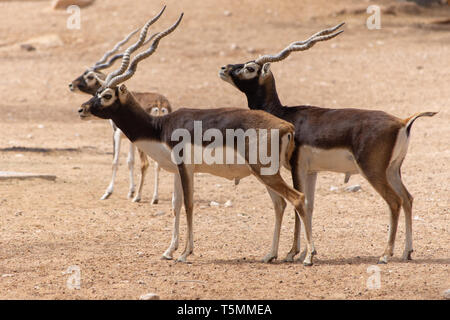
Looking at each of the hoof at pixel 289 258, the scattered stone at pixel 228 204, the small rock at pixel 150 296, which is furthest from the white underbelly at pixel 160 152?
the scattered stone at pixel 228 204

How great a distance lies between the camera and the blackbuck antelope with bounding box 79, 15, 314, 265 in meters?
6.72

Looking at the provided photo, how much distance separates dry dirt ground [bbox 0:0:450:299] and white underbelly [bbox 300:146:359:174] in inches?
31.3

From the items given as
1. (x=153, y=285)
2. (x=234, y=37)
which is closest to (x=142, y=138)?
(x=153, y=285)

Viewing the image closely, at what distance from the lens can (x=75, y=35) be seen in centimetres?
2127

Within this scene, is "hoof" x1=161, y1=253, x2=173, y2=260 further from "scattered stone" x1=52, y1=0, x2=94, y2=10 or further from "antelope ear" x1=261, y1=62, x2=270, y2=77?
"scattered stone" x1=52, y1=0, x2=94, y2=10

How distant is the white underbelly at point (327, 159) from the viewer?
274 inches

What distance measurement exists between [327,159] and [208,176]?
470 centimetres

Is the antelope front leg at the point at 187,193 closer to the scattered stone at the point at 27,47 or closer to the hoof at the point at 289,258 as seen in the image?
the hoof at the point at 289,258

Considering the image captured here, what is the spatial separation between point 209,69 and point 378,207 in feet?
31.7

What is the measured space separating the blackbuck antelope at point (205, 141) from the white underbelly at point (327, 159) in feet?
0.59

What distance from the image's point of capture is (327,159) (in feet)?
23.0

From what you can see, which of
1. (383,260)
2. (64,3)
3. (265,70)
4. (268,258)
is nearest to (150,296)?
(268,258)

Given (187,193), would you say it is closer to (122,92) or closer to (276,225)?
(276,225)

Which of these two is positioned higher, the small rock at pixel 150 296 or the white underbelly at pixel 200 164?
the white underbelly at pixel 200 164
